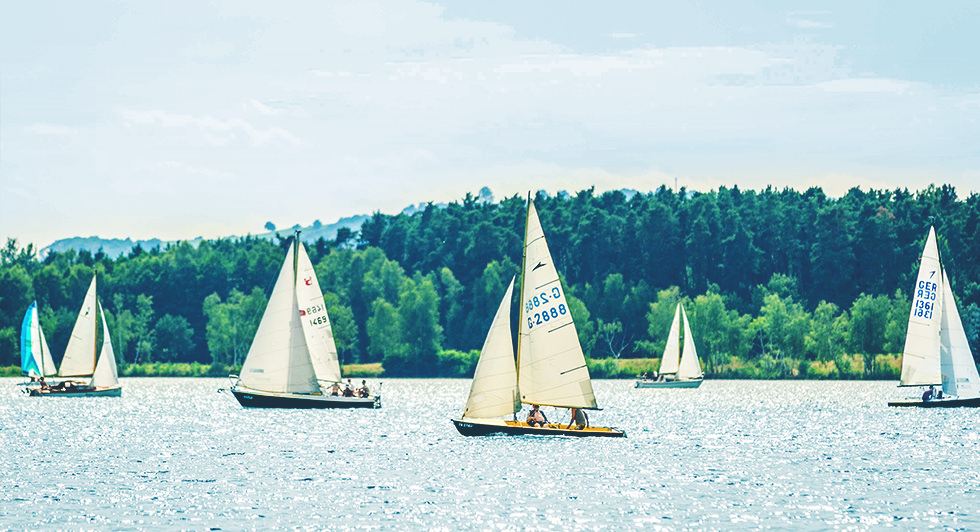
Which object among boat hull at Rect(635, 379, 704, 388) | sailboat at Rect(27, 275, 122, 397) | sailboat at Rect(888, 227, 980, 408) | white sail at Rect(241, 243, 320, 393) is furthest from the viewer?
boat hull at Rect(635, 379, 704, 388)

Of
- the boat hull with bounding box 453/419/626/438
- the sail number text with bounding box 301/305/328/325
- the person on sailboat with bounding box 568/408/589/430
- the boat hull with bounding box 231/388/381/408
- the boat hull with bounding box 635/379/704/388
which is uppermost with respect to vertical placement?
the sail number text with bounding box 301/305/328/325

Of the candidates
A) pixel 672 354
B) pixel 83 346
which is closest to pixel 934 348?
pixel 672 354

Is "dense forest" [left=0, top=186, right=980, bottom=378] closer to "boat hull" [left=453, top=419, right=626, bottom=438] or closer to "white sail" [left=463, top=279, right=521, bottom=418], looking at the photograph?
"boat hull" [left=453, top=419, right=626, bottom=438]

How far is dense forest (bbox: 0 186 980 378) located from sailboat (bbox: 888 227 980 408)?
69.5 meters

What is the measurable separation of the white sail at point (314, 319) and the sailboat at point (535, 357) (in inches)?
965

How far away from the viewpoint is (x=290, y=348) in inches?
2948

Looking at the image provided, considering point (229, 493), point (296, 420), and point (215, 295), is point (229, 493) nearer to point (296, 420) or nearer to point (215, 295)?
point (296, 420)

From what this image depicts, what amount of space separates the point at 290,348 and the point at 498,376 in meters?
23.5

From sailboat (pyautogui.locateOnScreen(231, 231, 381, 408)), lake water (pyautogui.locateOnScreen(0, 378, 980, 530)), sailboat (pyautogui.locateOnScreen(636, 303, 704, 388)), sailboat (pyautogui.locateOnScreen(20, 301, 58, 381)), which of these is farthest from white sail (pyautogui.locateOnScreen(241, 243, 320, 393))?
sailboat (pyautogui.locateOnScreen(636, 303, 704, 388))

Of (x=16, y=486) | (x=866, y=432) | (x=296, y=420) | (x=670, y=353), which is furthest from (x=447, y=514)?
(x=670, y=353)

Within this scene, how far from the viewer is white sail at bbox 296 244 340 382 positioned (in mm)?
77625

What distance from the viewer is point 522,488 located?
142ft

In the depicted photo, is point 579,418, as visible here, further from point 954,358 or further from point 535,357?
point 954,358

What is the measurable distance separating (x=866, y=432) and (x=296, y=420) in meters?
31.8
